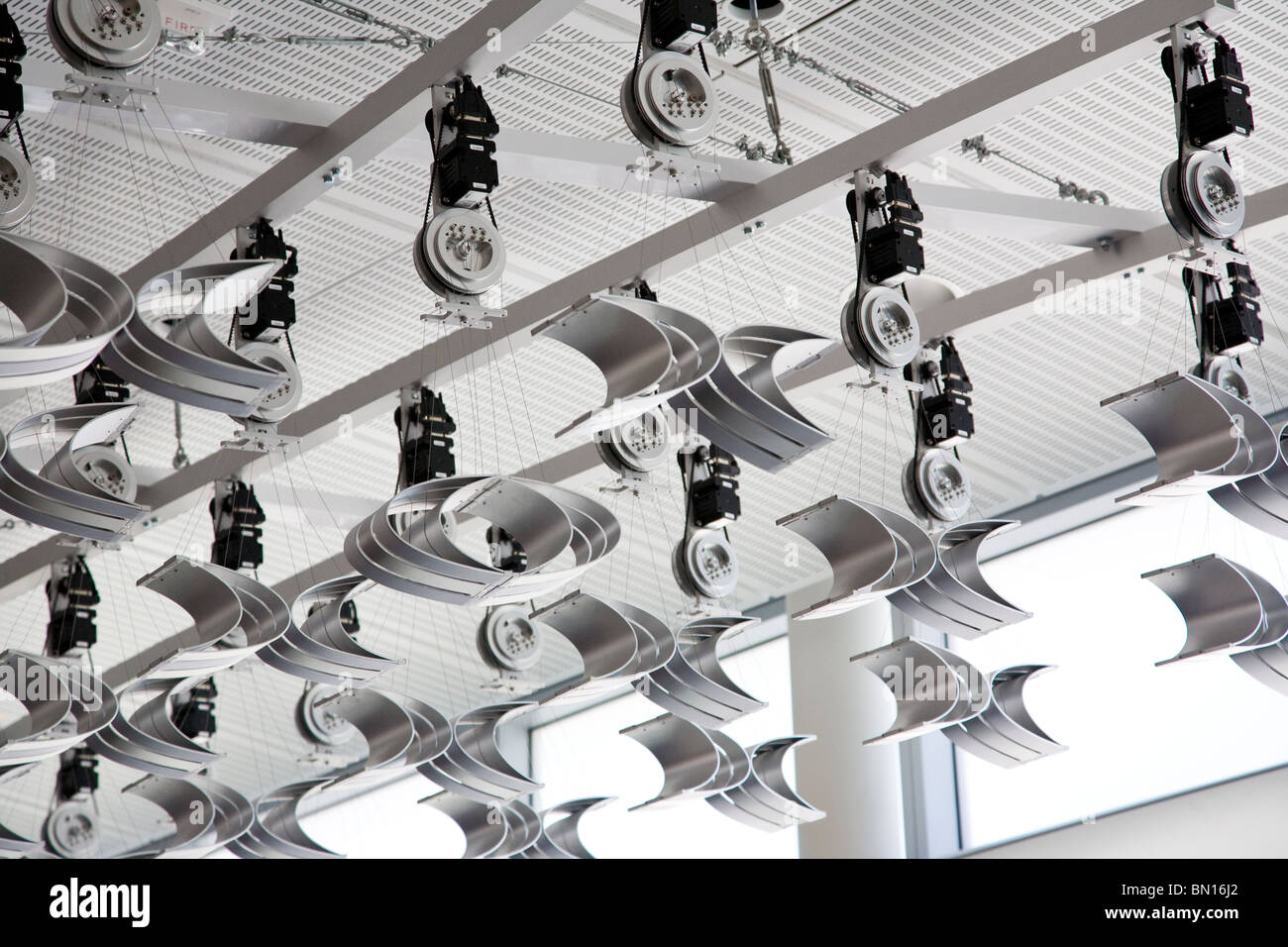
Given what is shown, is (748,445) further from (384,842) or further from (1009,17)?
(384,842)

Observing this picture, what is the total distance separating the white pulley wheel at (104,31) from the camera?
5.82 m

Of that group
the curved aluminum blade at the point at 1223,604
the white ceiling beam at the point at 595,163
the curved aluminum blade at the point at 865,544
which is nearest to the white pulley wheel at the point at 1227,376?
the curved aluminum blade at the point at 1223,604

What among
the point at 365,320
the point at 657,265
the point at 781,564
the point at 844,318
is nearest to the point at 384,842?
the point at 781,564

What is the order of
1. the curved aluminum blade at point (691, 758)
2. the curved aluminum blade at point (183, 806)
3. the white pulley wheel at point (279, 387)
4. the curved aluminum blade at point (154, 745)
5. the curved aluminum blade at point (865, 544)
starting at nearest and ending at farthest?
the white pulley wheel at point (279, 387)
the curved aluminum blade at point (865, 544)
the curved aluminum blade at point (154, 745)
the curved aluminum blade at point (691, 758)
the curved aluminum blade at point (183, 806)

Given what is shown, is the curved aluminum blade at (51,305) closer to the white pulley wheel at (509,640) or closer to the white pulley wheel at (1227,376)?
the white pulley wheel at (1227,376)

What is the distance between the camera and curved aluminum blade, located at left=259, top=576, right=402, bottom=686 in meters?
8.40

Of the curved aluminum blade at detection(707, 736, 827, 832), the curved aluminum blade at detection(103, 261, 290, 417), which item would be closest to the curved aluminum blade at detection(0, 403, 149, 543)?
the curved aluminum blade at detection(103, 261, 290, 417)

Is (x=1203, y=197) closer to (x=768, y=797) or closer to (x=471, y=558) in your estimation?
(x=471, y=558)

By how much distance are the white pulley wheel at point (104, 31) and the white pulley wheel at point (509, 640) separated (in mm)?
4762

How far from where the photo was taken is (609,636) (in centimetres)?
870

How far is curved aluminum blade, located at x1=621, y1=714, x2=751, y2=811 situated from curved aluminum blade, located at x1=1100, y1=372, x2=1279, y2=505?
345 centimetres

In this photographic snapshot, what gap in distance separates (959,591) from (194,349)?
11.5 ft
